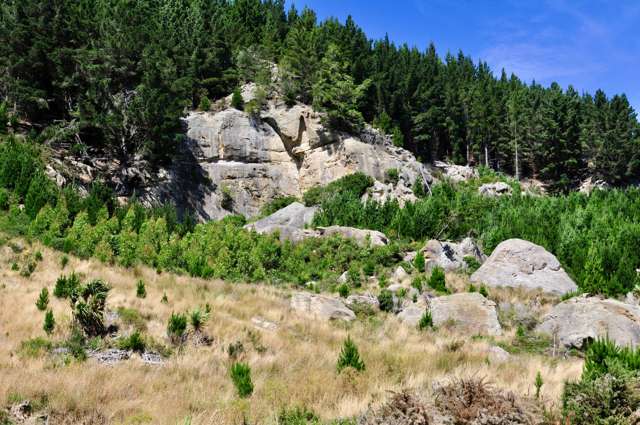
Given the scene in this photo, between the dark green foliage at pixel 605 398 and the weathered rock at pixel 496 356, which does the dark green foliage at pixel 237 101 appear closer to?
the weathered rock at pixel 496 356

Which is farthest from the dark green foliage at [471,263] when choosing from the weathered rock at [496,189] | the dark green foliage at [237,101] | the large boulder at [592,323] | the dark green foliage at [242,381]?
the dark green foliage at [237,101]

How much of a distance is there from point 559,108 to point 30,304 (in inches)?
2259

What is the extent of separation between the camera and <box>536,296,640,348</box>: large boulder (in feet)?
37.2

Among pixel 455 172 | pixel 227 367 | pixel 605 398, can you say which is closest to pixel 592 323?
pixel 605 398

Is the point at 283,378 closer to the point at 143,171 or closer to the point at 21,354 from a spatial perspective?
the point at 21,354

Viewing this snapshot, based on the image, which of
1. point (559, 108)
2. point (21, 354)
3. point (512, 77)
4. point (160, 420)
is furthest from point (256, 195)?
point (512, 77)

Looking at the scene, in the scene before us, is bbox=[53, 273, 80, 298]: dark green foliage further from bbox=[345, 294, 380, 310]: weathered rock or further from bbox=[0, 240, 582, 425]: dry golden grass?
bbox=[345, 294, 380, 310]: weathered rock

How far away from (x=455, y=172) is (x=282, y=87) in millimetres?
19948

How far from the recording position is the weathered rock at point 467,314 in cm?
1305

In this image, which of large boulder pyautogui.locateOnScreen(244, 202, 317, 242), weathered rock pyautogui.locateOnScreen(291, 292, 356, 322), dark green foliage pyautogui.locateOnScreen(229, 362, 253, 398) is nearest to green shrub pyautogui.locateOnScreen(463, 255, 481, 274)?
large boulder pyautogui.locateOnScreen(244, 202, 317, 242)

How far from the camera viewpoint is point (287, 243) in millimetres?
22547

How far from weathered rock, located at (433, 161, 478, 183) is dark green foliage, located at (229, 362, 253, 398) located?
3953cm

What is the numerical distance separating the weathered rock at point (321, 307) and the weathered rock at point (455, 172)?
32.3 metres

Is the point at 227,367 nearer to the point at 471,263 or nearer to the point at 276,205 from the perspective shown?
the point at 471,263
